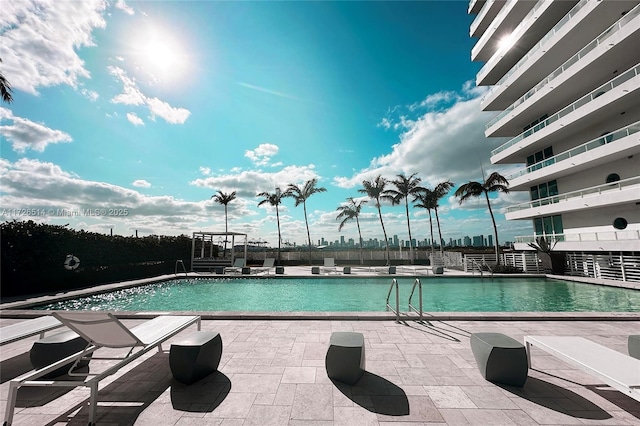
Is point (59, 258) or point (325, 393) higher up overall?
point (59, 258)

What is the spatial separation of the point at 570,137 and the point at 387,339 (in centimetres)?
2394

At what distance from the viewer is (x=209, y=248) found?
989 inches

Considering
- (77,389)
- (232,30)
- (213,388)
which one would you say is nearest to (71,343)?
(77,389)

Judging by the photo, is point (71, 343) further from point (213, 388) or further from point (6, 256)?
point (6, 256)

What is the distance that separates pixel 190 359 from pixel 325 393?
1.71 m

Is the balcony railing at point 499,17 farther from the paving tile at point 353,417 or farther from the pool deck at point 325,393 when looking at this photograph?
the paving tile at point 353,417

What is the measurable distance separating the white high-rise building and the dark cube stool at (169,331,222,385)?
20.3 meters

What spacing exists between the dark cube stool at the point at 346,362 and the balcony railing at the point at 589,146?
67.1 feet

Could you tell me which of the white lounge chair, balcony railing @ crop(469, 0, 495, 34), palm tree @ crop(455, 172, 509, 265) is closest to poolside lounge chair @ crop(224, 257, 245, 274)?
the white lounge chair

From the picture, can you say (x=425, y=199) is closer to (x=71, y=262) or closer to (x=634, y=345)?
(x=634, y=345)

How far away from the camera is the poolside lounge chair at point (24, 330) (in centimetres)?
364

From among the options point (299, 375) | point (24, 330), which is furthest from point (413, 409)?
point (24, 330)

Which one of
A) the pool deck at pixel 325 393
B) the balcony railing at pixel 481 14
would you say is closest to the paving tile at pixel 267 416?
the pool deck at pixel 325 393

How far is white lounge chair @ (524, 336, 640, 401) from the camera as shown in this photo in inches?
95.7
